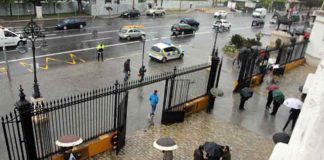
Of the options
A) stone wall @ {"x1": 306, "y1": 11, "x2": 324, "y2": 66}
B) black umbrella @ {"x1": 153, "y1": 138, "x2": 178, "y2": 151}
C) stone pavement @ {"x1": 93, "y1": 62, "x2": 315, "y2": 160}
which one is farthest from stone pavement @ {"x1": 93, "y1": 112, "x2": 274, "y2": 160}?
stone wall @ {"x1": 306, "y1": 11, "x2": 324, "y2": 66}

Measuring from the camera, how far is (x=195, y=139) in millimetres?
11516

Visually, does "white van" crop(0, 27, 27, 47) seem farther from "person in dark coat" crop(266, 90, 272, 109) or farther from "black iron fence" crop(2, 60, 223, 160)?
"person in dark coat" crop(266, 90, 272, 109)

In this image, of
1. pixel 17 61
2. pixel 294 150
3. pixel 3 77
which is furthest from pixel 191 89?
pixel 294 150

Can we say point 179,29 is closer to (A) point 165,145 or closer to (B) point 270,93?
(B) point 270,93

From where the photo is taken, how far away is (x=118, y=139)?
9984mm

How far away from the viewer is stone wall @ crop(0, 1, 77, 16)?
3484cm

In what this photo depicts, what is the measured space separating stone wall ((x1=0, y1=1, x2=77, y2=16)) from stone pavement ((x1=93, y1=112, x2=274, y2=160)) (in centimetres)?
3107

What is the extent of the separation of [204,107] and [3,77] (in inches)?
468

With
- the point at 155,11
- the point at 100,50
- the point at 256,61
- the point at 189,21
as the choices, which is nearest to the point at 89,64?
the point at 100,50

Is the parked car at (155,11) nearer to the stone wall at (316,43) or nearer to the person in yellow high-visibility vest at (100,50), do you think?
the person in yellow high-visibility vest at (100,50)

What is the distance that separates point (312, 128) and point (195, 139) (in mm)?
9821

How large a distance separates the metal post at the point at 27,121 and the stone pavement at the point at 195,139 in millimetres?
2374

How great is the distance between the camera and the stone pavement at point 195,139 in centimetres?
1037

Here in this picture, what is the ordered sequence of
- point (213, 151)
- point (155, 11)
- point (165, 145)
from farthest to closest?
point (155, 11)
point (165, 145)
point (213, 151)
